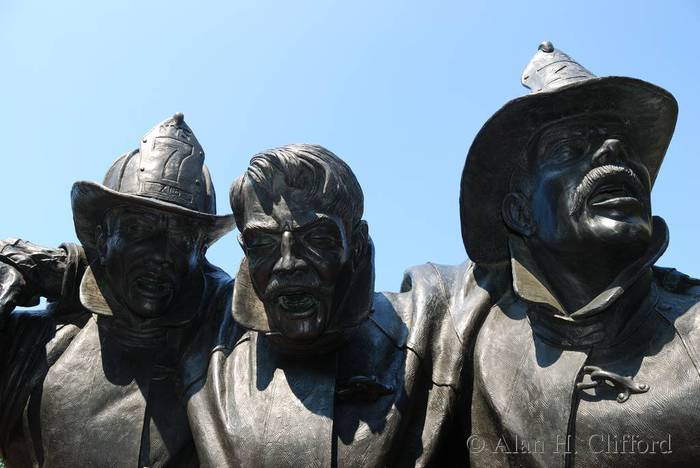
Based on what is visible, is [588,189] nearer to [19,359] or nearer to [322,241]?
[322,241]

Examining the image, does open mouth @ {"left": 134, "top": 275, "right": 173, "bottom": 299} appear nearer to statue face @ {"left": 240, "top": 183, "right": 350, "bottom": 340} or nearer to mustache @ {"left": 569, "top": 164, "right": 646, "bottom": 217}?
statue face @ {"left": 240, "top": 183, "right": 350, "bottom": 340}

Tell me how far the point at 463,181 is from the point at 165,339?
1538 millimetres

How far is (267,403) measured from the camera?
3727mm

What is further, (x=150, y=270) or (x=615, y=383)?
(x=150, y=270)

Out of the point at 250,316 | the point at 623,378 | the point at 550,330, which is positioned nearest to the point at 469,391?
the point at 550,330

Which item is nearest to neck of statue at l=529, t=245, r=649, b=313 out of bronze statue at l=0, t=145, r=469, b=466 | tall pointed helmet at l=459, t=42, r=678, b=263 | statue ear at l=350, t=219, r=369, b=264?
tall pointed helmet at l=459, t=42, r=678, b=263

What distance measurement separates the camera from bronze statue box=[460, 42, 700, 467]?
338 centimetres

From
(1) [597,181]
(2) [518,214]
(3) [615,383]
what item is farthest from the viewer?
(2) [518,214]

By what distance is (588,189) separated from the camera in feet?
11.9

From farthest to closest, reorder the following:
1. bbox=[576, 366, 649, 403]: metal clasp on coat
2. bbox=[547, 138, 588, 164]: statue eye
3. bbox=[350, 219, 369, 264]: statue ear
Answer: bbox=[350, 219, 369, 264]: statue ear
bbox=[547, 138, 588, 164]: statue eye
bbox=[576, 366, 649, 403]: metal clasp on coat

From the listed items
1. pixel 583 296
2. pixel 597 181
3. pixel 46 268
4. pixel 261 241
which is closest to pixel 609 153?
pixel 597 181

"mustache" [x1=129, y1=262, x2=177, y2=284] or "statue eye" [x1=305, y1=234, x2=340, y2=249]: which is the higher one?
"statue eye" [x1=305, y1=234, x2=340, y2=249]

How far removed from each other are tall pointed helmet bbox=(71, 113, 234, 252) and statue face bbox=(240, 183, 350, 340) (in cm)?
56

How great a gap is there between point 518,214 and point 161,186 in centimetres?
158
